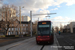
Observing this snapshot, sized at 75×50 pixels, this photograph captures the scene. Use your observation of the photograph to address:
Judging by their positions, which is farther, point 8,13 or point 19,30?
point 19,30

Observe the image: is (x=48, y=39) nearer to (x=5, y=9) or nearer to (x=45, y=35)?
(x=45, y=35)

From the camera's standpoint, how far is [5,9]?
34.8 m

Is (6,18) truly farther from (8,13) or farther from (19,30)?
(19,30)

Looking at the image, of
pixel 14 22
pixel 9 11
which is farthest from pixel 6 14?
pixel 14 22

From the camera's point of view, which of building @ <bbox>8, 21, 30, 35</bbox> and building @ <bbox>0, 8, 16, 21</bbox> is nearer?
building @ <bbox>0, 8, 16, 21</bbox>

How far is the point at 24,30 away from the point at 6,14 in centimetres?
3791

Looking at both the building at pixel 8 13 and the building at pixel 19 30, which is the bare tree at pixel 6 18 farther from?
the building at pixel 19 30

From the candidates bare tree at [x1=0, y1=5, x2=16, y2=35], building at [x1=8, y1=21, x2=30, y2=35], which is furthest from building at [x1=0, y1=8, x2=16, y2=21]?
building at [x1=8, y1=21, x2=30, y2=35]

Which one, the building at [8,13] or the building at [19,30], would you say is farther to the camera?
the building at [19,30]

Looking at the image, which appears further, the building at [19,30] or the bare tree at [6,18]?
the building at [19,30]

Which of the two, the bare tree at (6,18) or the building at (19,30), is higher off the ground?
the bare tree at (6,18)

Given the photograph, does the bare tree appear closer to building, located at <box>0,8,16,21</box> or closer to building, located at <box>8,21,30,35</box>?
building, located at <box>0,8,16,21</box>

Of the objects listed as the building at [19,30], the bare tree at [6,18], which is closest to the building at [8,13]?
the bare tree at [6,18]

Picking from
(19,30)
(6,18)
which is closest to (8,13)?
(6,18)
